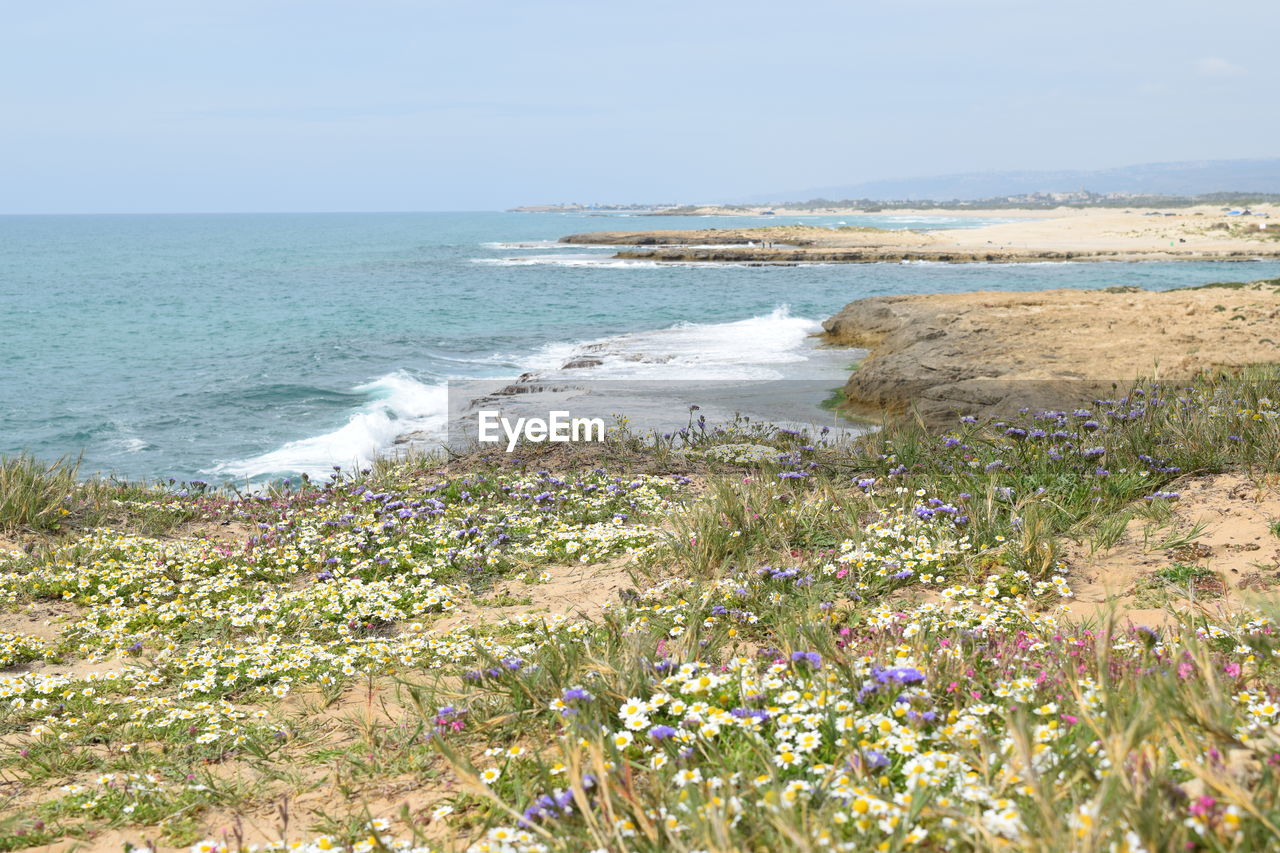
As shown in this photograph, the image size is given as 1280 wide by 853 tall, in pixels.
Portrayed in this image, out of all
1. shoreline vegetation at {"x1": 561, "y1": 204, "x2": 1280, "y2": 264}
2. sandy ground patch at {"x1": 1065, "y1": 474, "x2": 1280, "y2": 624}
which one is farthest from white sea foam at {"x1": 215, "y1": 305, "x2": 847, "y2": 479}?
shoreline vegetation at {"x1": 561, "y1": 204, "x2": 1280, "y2": 264}

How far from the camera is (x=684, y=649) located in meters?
4.46

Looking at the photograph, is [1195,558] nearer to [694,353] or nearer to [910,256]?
[694,353]

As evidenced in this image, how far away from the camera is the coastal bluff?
520 inches

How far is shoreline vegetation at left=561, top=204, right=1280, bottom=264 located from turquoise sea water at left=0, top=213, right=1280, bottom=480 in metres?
5.04

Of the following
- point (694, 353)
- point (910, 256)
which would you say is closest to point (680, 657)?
point (694, 353)

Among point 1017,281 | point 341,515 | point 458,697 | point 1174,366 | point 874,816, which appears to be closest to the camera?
point 874,816

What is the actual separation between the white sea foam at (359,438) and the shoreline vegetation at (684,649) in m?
6.03

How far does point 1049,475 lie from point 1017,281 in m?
43.7

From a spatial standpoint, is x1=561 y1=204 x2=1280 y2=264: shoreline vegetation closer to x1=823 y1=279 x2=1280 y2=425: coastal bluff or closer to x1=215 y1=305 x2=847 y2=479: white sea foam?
x1=215 y1=305 x2=847 y2=479: white sea foam

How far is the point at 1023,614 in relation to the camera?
15.5 ft

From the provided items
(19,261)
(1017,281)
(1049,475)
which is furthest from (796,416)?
(19,261)

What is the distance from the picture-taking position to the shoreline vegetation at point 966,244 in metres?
61.9

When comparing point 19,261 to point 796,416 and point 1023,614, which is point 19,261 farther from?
point 1023,614

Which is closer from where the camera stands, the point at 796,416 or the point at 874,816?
the point at 874,816
